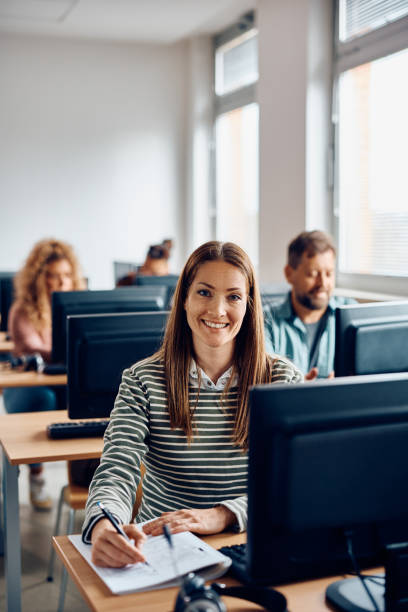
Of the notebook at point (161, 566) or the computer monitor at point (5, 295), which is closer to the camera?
the notebook at point (161, 566)

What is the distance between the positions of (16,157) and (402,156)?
359cm

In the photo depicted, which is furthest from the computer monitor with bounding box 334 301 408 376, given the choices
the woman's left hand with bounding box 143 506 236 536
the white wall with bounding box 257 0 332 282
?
the white wall with bounding box 257 0 332 282

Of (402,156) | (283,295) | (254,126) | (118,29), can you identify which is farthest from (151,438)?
(118,29)

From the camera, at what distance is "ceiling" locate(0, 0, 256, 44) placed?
526 centimetres

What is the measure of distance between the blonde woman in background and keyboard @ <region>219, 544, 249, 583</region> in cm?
231

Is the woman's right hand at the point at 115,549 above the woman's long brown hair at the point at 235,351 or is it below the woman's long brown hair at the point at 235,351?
below

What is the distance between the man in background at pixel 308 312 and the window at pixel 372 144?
104 cm

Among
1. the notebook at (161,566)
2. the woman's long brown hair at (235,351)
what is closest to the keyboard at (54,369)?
the woman's long brown hair at (235,351)

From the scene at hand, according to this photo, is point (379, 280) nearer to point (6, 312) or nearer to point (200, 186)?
point (6, 312)

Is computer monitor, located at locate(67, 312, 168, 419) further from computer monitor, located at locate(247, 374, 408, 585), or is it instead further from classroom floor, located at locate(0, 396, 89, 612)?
computer monitor, located at locate(247, 374, 408, 585)

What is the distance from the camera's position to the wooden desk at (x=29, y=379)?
3.12 metres

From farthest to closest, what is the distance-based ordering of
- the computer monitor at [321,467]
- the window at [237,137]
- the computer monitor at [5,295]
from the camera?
1. the window at [237,137]
2. the computer monitor at [5,295]
3. the computer monitor at [321,467]

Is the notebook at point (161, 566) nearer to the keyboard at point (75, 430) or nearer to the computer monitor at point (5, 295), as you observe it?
the keyboard at point (75, 430)

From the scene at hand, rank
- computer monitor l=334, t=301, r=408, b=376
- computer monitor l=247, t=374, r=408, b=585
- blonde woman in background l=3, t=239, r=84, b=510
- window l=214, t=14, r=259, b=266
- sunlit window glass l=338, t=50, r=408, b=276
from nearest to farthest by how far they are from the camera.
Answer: computer monitor l=247, t=374, r=408, b=585
computer monitor l=334, t=301, r=408, b=376
blonde woman in background l=3, t=239, r=84, b=510
sunlit window glass l=338, t=50, r=408, b=276
window l=214, t=14, r=259, b=266
